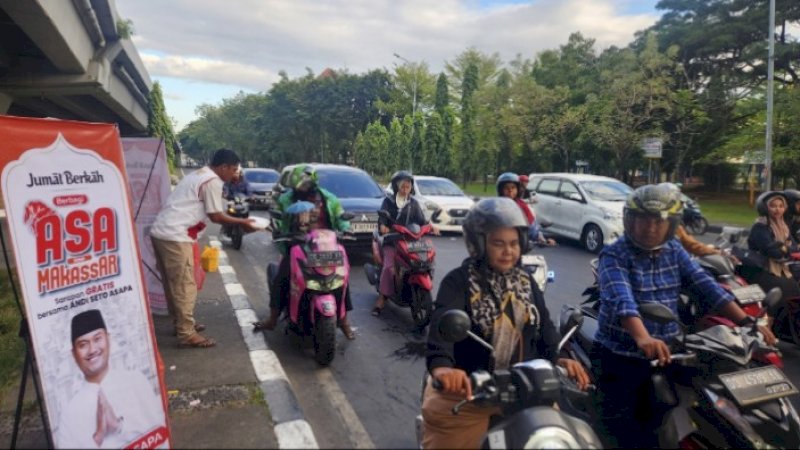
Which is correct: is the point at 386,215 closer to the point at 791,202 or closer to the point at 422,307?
the point at 422,307

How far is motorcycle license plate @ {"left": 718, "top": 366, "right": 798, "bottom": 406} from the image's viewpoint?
8.55 feet

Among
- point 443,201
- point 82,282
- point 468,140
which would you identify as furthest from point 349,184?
point 468,140

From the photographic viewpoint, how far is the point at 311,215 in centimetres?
510

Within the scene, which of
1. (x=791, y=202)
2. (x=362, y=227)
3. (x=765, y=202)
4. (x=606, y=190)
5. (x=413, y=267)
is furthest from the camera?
(x=606, y=190)

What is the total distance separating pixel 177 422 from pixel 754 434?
3117 mm

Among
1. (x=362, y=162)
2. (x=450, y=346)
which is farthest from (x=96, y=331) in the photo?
(x=362, y=162)

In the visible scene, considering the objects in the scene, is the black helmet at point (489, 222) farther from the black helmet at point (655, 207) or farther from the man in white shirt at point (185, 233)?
the man in white shirt at point (185, 233)

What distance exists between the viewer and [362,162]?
48.9 metres

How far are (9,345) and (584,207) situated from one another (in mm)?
10336

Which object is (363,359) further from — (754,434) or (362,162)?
(362,162)

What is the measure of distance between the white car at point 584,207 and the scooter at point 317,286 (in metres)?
7.77

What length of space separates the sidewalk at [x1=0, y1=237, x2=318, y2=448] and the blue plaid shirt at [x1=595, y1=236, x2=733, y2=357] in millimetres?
1863

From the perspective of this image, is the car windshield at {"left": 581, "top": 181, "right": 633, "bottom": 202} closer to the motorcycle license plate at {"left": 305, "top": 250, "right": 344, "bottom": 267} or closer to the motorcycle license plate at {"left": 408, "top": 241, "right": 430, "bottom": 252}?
the motorcycle license plate at {"left": 408, "top": 241, "right": 430, "bottom": 252}

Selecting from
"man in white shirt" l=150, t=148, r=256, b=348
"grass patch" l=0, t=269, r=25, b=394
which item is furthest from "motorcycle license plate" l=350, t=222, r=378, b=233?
"grass patch" l=0, t=269, r=25, b=394
